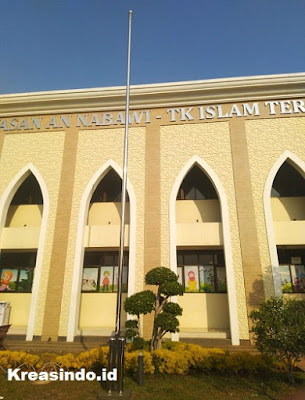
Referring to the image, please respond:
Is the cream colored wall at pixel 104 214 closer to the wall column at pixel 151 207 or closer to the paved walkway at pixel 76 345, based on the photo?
the wall column at pixel 151 207

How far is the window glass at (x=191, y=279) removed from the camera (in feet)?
42.1

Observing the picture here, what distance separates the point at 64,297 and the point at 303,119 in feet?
44.8

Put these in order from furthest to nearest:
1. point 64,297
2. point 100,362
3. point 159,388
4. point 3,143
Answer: point 3,143 → point 64,297 → point 100,362 → point 159,388

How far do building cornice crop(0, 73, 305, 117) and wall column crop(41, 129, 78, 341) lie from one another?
5.67 feet

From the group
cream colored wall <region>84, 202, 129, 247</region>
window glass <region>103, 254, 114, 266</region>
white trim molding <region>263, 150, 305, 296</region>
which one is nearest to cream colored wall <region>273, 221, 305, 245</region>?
white trim molding <region>263, 150, 305, 296</region>

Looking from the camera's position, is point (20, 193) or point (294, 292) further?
point (20, 193)

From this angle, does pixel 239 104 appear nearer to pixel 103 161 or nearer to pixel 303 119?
pixel 303 119

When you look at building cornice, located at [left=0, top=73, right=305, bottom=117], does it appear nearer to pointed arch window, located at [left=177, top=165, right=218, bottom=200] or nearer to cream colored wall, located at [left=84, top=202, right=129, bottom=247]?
pointed arch window, located at [left=177, top=165, right=218, bottom=200]

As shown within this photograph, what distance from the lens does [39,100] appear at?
14656 mm

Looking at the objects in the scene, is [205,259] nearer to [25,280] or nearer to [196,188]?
[196,188]

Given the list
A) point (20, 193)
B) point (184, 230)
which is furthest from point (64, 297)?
point (20, 193)

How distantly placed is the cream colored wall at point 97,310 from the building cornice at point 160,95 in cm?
945

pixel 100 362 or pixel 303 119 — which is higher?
pixel 303 119

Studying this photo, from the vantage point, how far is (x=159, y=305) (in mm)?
8977
